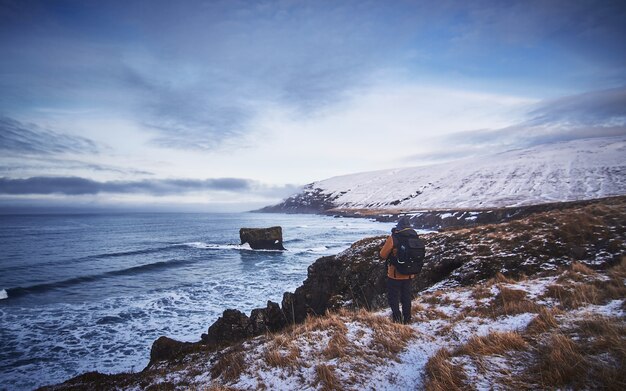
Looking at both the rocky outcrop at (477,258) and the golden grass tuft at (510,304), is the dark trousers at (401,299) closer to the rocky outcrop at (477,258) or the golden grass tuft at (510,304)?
the golden grass tuft at (510,304)

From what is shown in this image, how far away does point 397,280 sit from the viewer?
23.6ft

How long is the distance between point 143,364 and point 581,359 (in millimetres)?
14493

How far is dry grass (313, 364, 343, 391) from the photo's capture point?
15.2ft

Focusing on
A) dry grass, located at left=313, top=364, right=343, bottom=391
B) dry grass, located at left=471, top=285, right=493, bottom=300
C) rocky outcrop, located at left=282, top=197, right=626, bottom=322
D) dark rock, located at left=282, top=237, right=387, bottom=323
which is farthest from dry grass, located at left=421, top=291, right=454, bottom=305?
dry grass, located at left=313, top=364, right=343, bottom=391

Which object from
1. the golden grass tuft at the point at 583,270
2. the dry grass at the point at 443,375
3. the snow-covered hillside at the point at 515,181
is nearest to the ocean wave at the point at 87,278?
the dry grass at the point at 443,375

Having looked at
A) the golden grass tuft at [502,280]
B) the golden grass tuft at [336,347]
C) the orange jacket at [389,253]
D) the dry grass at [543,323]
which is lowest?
the golden grass tuft at [502,280]

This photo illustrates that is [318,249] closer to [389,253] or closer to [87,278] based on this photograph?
[87,278]

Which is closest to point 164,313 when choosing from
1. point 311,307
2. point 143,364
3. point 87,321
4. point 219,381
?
point 87,321

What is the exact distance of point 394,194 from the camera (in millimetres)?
133250

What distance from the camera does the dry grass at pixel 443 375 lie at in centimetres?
413

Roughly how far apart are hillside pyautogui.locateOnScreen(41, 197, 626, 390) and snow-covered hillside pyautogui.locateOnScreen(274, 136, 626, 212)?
2730 inches

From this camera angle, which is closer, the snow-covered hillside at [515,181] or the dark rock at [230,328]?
the dark rock at [230,328]

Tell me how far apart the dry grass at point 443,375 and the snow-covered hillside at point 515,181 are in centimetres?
7725

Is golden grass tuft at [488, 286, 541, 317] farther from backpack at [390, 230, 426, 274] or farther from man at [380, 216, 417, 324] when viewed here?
backpack at [390, 230, 426, 274]
